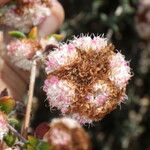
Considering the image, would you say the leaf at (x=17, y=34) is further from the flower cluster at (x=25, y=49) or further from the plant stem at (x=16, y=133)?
the plant stem at (x=16, y=133)

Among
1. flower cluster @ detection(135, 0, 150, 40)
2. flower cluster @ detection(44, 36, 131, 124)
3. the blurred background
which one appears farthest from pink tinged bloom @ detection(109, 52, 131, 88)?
flower cluster @ detection(135, 0, 150, 40)

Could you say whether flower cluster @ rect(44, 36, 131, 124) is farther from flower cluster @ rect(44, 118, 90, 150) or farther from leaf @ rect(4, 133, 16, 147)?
flower cluster @ rect(44, 118, 90, 150)

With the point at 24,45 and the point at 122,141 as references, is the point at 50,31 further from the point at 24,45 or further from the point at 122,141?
the point at 122,141

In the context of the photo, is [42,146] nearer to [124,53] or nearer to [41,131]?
[41,131]

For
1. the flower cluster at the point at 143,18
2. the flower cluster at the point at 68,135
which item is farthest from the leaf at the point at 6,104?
the flower cluster at the point at 143,18

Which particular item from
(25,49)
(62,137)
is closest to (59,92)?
(25,49)

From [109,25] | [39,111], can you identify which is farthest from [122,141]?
[109,25]

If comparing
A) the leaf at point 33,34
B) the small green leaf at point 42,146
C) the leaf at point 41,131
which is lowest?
the small green leaf at point 42,146
